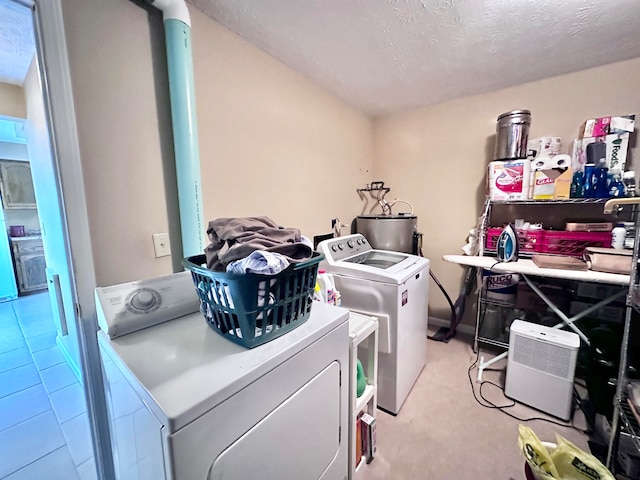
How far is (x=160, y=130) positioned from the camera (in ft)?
3.92

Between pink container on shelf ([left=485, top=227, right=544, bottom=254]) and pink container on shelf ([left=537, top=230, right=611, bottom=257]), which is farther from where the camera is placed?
pink container on shelf ([left=485, top=227, right=544, bottom=254])

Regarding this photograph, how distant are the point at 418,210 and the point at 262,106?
1.87 m

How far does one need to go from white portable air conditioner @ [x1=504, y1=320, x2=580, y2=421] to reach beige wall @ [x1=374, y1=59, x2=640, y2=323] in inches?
36.3

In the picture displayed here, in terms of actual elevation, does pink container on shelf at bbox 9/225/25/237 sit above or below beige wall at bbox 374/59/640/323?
below

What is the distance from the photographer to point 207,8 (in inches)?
49.9

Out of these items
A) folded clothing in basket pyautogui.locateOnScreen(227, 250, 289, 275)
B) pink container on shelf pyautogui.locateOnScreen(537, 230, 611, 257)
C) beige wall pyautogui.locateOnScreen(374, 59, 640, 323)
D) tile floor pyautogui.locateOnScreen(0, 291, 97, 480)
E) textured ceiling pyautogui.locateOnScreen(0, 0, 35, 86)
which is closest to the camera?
folded clothing in basket pyautogui.locateOnScreen(227, 250, 289, 275)

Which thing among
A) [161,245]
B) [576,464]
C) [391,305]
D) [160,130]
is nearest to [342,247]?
[391,305]

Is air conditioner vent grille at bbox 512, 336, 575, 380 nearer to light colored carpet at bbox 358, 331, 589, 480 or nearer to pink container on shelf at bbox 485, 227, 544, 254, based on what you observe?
light colored carpet at bbox 358, 331, 589, 480

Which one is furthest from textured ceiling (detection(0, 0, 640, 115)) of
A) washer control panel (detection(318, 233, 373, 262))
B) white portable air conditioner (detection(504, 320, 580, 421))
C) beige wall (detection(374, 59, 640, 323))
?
white portable air conditioner (detection(504, 320, 580, 421))

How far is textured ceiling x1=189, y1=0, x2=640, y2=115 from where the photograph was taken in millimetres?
1268

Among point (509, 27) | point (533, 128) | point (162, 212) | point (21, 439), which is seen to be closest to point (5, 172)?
point (21, 439)

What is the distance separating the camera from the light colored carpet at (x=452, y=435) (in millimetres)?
1322

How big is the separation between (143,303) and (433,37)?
196 centimetres

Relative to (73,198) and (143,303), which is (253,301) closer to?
(143,303)
